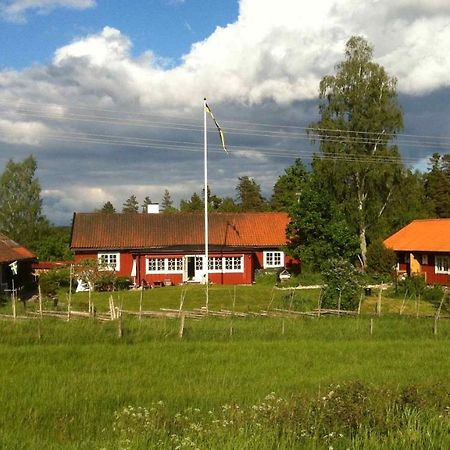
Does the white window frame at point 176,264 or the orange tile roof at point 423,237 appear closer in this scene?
the orange tile roof at point 423,237

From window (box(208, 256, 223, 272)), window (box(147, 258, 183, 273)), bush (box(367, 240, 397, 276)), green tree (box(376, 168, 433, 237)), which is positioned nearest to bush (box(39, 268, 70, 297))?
window (box(147, 258, 183, 273))

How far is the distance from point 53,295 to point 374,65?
26104mm

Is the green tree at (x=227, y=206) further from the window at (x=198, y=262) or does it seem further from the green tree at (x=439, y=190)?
the window at (x=198, y=262)

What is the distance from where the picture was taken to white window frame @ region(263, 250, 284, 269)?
145ft

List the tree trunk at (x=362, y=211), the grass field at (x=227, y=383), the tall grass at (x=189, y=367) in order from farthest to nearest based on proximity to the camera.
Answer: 1. the tree trunk at (x=362, y=211)
2. the tall grass at (x=189, y=367)
3. the grass field at (x=227, y=383)

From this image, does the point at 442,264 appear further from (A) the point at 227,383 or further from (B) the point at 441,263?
(A) the point at 227,383

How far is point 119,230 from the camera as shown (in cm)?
Answer: 4409

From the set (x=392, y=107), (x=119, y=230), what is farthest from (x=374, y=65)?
(x=119, y=230)

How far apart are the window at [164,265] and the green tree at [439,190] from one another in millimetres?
34640

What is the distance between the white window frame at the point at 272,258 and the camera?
44125 millimetres

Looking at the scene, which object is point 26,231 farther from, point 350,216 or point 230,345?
point 230,345

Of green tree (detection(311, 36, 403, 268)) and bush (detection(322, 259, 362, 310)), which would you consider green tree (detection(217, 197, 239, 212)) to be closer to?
green tree (detection(311, 36, 403, 268))

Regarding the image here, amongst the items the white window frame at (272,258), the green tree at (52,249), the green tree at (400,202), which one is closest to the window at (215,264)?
the white window frame at (272,258)

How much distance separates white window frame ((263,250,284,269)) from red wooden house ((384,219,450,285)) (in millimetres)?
7451
